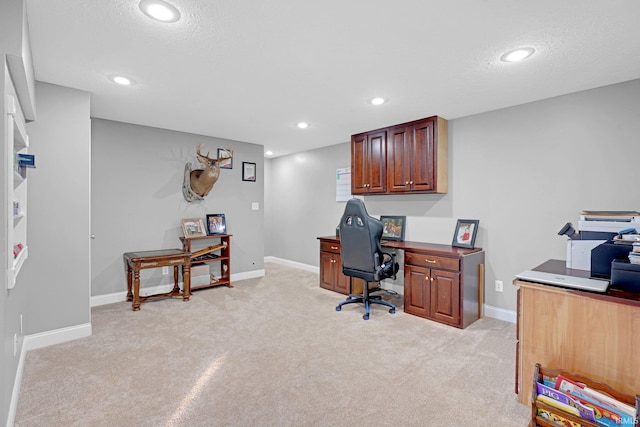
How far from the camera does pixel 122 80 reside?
2779 mm

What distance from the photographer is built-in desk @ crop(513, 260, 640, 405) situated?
159cm

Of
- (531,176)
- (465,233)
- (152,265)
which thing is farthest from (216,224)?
(531,176)

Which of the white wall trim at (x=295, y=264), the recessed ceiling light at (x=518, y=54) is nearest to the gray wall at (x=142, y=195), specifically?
the white wall trim at (x=295, y=264)

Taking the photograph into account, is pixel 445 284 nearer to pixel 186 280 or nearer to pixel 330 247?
pixel 330 247

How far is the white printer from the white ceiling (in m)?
1.19

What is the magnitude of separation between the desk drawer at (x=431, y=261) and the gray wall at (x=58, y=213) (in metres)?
3.40

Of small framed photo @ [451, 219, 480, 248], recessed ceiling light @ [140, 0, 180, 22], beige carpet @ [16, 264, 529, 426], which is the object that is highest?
recessed ceiling light @ [140, 0, 180, 22]

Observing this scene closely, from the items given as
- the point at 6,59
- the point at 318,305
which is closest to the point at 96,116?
the point at 6,59

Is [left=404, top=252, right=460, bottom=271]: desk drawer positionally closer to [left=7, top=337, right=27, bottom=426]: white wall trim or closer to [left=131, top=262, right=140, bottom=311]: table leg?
[left=131, top=262, right=140, bottom=311]: table leg

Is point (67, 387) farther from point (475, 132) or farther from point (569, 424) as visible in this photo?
point (475, 132)

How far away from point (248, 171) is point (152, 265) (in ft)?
7.26

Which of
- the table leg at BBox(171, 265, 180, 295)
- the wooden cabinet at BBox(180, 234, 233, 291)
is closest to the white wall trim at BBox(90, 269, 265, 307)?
the table leg at BBox(171, 265, 180, 295)

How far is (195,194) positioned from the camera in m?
4.62

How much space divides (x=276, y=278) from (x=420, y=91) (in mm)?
3699
